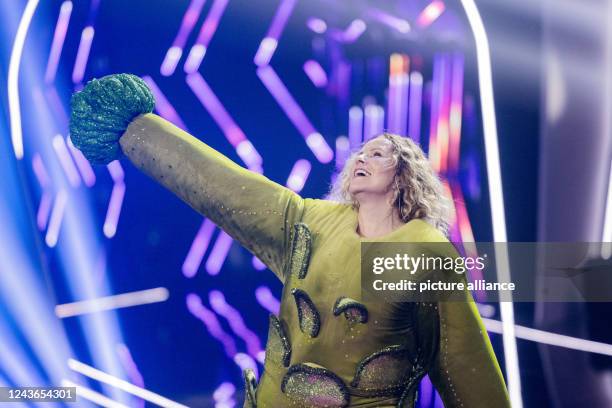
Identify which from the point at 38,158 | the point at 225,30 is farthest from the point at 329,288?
the point at 38,158

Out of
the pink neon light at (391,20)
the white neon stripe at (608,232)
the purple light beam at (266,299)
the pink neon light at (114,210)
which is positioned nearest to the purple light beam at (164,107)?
the pink neon light at (114,210)

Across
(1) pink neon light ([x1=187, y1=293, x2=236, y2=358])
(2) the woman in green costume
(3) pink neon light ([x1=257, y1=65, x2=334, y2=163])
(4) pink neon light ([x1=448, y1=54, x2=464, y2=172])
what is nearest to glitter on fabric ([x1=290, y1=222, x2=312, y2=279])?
(2) the woman in green costume

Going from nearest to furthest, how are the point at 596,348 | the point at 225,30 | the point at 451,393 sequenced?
the point at 451,393, the point at 596,348, the point at 225,30

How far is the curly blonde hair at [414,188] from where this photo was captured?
203 cm

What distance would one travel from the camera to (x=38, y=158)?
8.14 feet

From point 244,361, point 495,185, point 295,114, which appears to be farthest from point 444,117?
point 244,361

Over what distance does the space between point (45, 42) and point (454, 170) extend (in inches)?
64.0

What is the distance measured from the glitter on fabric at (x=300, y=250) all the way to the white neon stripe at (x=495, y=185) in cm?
70

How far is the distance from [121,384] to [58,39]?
134 centimetres

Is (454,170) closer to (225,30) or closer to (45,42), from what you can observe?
(225,30)

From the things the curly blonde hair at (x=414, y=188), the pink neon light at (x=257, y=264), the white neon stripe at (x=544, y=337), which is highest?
the curly blonde hair at (x=414, y=188)

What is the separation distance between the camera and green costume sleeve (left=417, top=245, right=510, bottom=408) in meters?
1.88

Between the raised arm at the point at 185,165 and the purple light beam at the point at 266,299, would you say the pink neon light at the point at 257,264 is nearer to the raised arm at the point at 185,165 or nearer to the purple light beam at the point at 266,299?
the purple light beam at the point at 266,299

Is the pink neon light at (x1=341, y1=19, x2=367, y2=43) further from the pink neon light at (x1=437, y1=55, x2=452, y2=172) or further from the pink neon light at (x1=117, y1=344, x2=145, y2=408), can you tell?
the pink neon light at (x1=117, y1=344, x2=145, y2=408)
